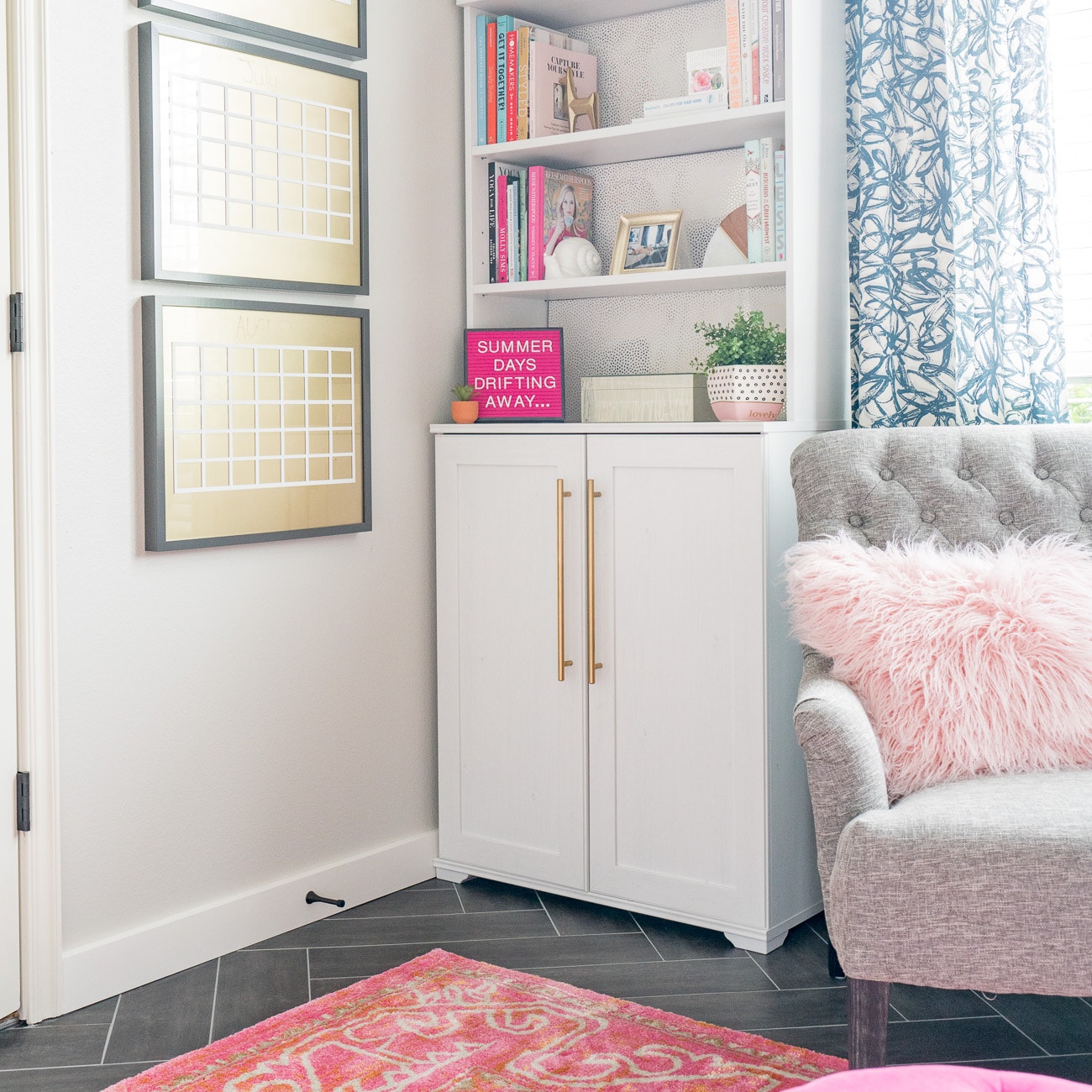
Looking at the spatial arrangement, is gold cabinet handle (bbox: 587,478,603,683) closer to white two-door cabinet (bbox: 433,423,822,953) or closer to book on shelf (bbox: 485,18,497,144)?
white two-door cabinet (bbox: 433,423,822,953)

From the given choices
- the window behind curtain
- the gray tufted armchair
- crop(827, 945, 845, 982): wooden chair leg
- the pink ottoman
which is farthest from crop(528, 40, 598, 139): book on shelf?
the pink ottoman

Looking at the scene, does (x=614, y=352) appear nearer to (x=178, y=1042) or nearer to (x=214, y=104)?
(x=214, y=104)

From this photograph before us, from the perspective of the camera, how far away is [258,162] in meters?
2.47

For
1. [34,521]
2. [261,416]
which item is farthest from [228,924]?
[261,416]

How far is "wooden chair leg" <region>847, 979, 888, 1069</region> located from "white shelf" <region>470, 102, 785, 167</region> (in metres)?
1.63

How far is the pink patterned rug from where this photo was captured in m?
1.93

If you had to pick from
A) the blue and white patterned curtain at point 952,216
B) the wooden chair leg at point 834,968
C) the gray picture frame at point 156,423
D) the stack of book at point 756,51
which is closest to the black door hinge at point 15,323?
the gray picture frame at point 156,423

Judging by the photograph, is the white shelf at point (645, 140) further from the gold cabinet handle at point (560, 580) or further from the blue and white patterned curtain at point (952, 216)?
the gold cabinet handle at point (560, 580)

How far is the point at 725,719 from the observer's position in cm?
246

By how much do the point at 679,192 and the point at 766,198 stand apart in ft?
1.36

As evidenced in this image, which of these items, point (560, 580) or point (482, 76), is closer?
point (560, 580)

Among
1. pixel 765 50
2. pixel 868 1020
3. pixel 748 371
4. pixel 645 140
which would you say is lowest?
pixel 868 1020

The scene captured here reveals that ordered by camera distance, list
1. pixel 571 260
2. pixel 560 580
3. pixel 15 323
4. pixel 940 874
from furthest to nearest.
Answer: pixel 571 260 → pixel 560 580 → pixel 15 323 → pixel 940 874

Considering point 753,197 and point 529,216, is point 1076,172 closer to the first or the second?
point 753,197
